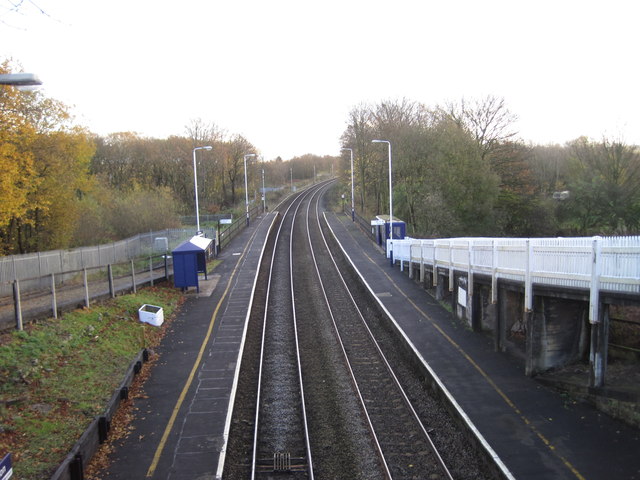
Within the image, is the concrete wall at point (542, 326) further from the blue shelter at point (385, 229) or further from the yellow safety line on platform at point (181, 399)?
the blue shelter at point (385, 229)

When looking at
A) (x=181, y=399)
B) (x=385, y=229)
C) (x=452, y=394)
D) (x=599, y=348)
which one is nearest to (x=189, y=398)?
(x=181, y=399)

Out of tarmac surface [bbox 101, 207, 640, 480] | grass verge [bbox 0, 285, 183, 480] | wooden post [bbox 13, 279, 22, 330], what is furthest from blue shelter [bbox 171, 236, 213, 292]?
wooden post [bbox 13, 279, 22, 330]

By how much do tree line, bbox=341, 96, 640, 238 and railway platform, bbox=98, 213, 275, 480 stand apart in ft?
Result: 64.9

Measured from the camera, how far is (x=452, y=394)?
12062 millimetres

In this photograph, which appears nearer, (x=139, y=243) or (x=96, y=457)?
(x=96, y=457)

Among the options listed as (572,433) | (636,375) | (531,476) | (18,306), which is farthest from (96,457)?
(636,375)

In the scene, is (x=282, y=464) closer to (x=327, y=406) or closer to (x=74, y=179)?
(x=327, y=406)

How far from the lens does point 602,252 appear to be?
10469 millimetres

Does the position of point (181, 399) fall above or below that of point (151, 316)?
below

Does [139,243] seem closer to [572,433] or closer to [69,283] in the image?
[69,283]

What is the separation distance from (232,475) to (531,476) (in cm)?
551

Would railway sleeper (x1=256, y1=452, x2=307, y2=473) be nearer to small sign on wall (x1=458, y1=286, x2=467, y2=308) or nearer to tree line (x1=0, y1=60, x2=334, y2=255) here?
small sign on wall (x1=458, y1=286, x2=467, y2=308)

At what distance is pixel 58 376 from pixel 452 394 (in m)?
9.97

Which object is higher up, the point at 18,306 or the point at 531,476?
the point at 18,306
